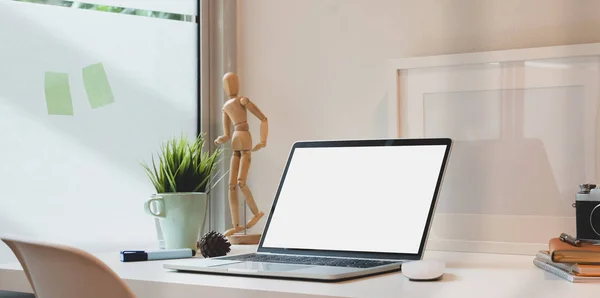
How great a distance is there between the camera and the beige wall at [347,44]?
4.97 ft

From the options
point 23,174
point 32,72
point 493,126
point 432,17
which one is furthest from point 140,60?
point 493,126

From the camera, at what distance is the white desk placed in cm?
97

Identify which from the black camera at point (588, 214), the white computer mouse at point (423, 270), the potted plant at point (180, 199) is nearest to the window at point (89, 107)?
the potted plant at point (180, 199)

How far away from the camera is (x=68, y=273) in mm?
881

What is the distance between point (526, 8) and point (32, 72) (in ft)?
3.18

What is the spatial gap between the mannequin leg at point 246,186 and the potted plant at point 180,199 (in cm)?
9

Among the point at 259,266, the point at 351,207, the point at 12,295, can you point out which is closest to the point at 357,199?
the point at 351,207

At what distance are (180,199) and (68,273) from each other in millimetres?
633

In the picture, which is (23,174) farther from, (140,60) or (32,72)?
(140,60)

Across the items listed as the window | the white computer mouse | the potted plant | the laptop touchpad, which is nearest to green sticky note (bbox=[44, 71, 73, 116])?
the window

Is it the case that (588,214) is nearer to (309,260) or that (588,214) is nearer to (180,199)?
(309,260)

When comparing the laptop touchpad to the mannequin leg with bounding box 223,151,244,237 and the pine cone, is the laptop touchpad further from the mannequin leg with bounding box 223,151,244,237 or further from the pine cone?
the mannequin leg with bounding box 223,151,244,237

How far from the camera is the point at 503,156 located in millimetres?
1513

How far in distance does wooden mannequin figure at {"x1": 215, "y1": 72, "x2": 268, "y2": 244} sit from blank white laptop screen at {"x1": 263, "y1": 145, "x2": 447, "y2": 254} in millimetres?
194
